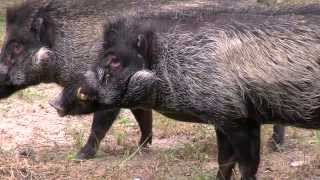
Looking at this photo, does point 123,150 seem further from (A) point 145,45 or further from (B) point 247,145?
(B) point 247,145

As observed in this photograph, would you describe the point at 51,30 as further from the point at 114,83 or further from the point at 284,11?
the point at 284,11

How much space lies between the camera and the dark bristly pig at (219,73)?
422 cm

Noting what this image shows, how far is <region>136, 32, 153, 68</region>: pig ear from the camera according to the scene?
4.50m

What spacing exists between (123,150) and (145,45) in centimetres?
151

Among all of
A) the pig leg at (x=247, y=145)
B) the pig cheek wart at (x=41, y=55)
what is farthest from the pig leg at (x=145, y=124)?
the pig leg at (x=247, y=145)

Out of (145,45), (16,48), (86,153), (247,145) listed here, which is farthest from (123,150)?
(247,145)

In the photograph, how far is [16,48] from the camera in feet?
17.7

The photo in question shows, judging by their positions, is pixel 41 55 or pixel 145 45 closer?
pixel 145 45

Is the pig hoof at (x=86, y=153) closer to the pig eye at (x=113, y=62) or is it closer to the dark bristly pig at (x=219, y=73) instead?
the dark bristly pig at (x=219, y=73)

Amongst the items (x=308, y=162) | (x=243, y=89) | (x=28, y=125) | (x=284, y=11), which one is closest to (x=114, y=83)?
(x=243, y=89)

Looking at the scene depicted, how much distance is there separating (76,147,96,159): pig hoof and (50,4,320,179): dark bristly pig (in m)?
1.00

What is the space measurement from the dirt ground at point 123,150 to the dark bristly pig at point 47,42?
58 centimetres

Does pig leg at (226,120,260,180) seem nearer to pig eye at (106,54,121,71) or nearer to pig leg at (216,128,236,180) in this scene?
pig leg at (216,128,236,180)

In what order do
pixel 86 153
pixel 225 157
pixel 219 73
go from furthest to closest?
pixel 86 153 < pixel 225 157 < pixel 219 73
